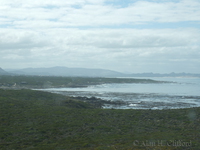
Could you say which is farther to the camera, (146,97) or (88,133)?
(146,97)

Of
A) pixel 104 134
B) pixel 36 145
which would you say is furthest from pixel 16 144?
pixel 104 134

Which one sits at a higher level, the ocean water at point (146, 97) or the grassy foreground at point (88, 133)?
the grassy foreground at point (88, 133)

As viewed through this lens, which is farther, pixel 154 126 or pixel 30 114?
pixel 30 114

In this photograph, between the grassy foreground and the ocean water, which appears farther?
the ocean water

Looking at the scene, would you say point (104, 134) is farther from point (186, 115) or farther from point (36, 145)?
point (186, 115)

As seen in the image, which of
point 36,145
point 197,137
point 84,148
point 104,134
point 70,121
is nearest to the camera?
point 84,148

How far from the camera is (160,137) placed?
18.6 m

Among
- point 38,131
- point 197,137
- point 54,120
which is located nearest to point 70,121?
point 54,120

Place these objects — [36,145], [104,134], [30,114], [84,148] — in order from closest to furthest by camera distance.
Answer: [84,148], [36,145], [104,134], [30,114]

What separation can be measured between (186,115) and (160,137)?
14.4m

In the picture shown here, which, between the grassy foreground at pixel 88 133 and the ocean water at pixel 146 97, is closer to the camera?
the grassy foreground at pixel 88 133

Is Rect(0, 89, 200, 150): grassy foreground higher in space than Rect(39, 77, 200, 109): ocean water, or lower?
higher

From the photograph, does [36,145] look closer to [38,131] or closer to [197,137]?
[38,131]

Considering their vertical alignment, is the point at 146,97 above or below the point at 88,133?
below
